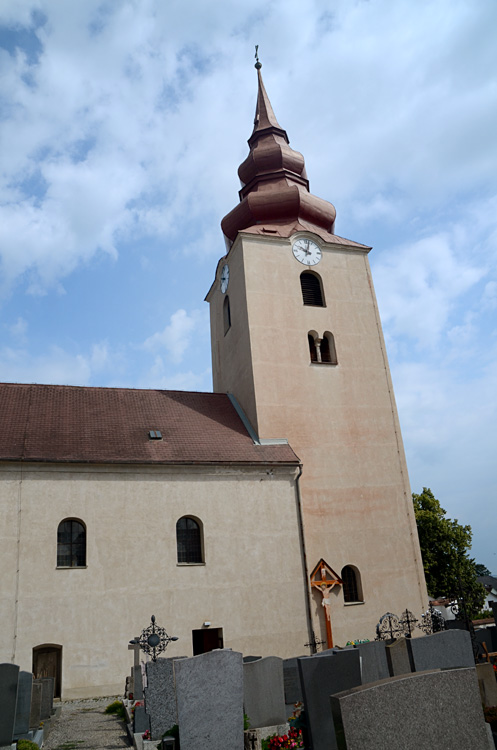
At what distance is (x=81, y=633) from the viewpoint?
16.9 meters

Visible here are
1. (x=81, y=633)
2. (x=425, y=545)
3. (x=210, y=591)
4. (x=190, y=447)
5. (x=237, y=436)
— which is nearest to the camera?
(x=81, y=633)

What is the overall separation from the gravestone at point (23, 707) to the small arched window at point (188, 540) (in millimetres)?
8295

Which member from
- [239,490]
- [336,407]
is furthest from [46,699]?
[336,407]

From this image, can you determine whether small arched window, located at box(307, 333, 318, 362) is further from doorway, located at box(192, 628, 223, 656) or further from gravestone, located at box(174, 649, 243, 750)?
gravestone, located at box(174, 649, 243, 750)

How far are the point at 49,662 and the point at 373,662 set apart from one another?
933cm

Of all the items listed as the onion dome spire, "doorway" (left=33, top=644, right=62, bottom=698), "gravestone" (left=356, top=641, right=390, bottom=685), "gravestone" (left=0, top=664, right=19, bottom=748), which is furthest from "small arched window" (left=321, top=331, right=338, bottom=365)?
"gravestone" (left=0, top=664, right=19, bottom=748)

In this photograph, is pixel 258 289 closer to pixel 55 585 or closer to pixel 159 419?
pixel 159 419

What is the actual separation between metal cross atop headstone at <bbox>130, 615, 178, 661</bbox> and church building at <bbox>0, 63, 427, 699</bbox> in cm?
126

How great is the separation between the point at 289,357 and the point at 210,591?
358 inches

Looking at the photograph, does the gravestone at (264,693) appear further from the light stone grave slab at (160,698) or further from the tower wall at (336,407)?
the tower wall at (336,407)

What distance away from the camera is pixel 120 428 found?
20797mm

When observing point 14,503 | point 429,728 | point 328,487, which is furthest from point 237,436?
point 429,728

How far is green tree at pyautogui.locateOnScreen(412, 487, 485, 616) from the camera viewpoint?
32938 millimetres

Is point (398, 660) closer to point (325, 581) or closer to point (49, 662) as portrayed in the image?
point (325, 581)
